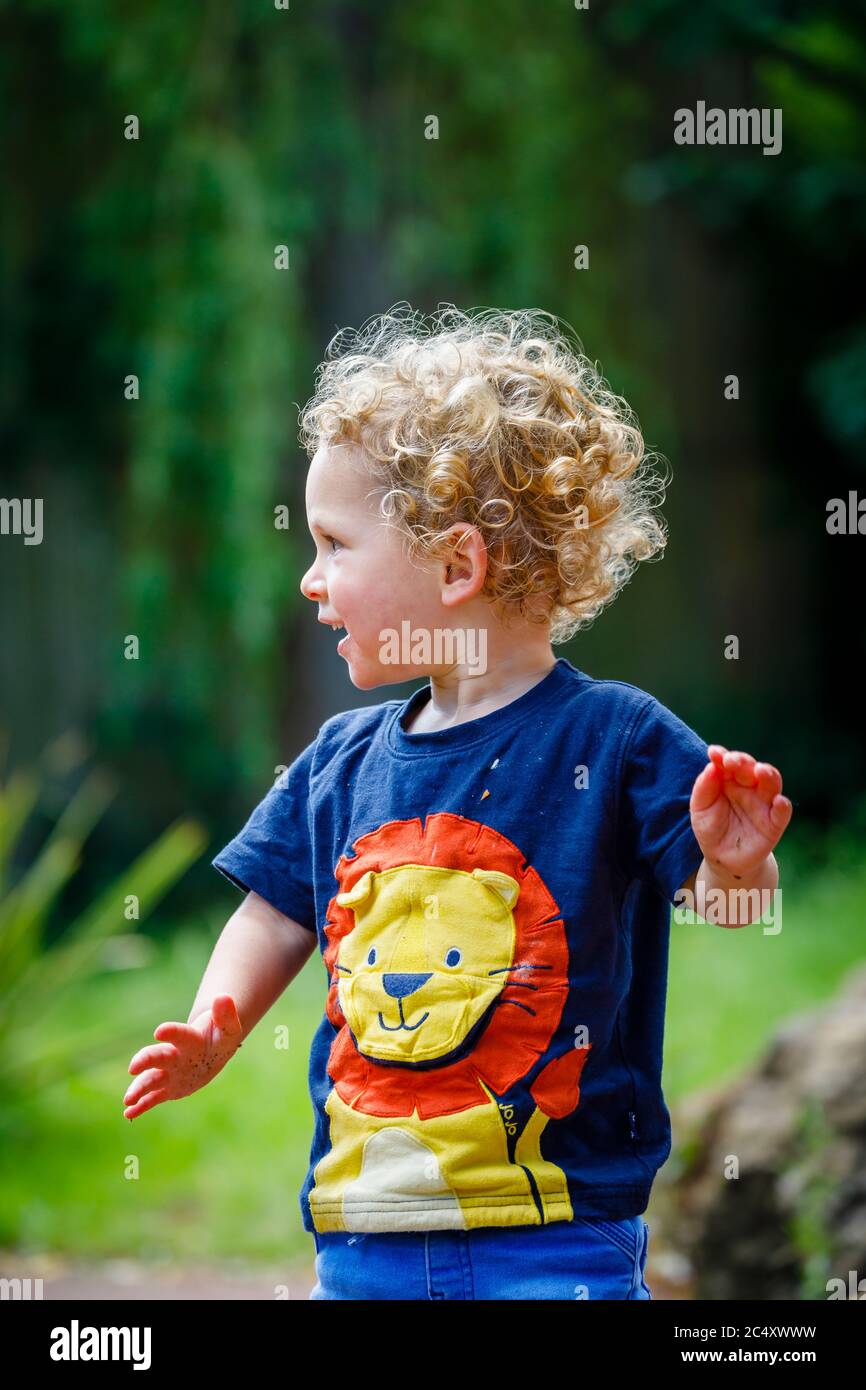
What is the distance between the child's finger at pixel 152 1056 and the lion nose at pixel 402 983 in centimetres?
21

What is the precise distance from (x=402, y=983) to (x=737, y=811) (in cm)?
36

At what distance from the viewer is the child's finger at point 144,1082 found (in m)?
1.42

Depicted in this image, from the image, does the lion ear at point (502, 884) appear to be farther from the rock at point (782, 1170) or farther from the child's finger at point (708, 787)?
the rock at point (782, 1170)

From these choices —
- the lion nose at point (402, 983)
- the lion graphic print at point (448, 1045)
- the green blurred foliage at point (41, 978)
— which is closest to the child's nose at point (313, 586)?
the lion graphic print at point (448, 1045)

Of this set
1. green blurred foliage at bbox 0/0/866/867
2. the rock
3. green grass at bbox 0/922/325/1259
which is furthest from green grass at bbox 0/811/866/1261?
green blurred foliage at bbox 0/0/866/867

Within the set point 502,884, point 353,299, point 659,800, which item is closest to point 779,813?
point 659,800

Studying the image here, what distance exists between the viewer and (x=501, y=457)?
1.52 m

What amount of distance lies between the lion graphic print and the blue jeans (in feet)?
0.08

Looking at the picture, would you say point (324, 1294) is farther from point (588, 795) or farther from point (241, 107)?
point (241, 107)

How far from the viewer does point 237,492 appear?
529cm

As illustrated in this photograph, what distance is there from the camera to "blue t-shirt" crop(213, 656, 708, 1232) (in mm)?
1374

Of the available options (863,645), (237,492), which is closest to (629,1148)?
(237,492)

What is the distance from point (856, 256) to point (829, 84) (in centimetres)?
103
